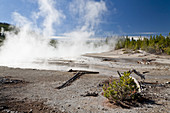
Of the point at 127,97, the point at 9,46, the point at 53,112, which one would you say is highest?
the point at 9,46

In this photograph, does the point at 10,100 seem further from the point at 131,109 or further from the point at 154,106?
the point at 154,106

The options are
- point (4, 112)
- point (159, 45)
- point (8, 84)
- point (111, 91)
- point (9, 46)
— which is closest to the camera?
point (4, 112)

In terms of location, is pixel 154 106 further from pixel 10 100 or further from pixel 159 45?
pixel 159 45

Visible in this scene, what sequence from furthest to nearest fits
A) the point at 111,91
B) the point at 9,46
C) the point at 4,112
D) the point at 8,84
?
the point at 9,46, the point at 8,84, the point at 111,91, the point at 4,112

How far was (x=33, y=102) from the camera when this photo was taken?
790cm

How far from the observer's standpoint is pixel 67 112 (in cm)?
645

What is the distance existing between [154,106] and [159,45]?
70841 millimetres

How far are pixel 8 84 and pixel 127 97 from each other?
36.2ft

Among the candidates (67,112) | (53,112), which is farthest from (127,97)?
(53,112)

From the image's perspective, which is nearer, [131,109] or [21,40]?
[131,109]

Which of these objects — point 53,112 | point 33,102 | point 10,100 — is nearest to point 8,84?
point 10,100

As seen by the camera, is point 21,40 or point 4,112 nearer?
point 4,112

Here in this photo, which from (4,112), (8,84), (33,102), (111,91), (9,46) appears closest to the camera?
(4,112)

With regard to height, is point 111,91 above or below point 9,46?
below
